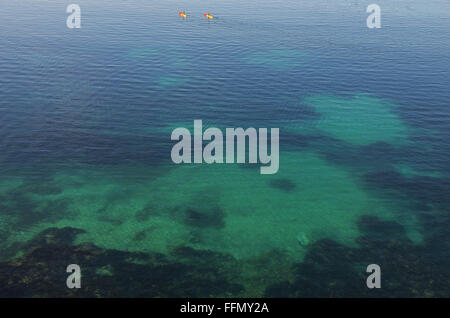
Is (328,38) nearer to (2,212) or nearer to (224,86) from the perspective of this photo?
(224,86)

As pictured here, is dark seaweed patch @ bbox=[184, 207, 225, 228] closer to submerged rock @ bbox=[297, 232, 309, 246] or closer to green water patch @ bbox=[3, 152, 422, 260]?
green water patch @ bbox=[3, 152, 422, 260]

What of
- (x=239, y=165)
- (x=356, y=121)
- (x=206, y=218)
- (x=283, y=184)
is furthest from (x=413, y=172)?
(x=206, y=218)

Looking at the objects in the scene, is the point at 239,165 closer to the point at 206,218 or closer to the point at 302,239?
the point at 206,218

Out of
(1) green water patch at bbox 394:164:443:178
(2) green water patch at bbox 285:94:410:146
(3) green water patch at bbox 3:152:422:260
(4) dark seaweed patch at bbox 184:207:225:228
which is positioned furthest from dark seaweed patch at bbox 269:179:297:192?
(1) green water patch at bbox 394:164:443:178

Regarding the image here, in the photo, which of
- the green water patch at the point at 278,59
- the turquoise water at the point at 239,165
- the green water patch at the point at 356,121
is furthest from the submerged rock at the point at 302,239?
the green water patch at the point at 278,59

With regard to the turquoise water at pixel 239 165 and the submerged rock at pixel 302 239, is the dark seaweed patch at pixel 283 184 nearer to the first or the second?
the turquoise water at pixel 239 165
